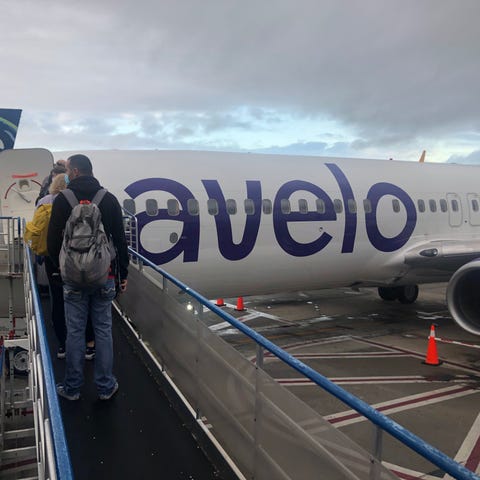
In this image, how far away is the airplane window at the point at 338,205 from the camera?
11168mm

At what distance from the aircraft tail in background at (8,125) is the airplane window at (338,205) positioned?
720cm

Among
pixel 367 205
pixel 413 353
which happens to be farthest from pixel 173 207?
pixel 413 353

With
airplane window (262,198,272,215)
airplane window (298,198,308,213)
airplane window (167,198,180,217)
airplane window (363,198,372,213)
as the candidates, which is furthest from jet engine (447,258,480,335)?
airplane window (167,198,180,217)

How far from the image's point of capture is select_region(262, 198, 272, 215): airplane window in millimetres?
10260

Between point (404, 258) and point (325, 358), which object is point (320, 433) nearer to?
point (325, 358)

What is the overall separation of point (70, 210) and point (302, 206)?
7373 mm

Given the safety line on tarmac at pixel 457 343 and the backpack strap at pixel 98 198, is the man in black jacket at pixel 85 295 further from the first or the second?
the safety line on tarmac at pixel 457 343

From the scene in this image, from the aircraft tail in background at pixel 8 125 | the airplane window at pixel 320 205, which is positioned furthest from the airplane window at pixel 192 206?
the aircraft tail in background at pixel 8 125

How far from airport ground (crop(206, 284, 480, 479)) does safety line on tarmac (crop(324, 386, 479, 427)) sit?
0.02 metres

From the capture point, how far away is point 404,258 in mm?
12125

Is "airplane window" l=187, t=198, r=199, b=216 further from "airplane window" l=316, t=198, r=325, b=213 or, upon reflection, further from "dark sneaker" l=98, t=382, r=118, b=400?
"dark sneaker" l=98, t=382, r=118, b=400

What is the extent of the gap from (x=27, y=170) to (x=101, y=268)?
575cm

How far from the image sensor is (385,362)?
9.98m

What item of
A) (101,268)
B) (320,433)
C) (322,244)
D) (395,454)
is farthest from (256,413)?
(322,244)
